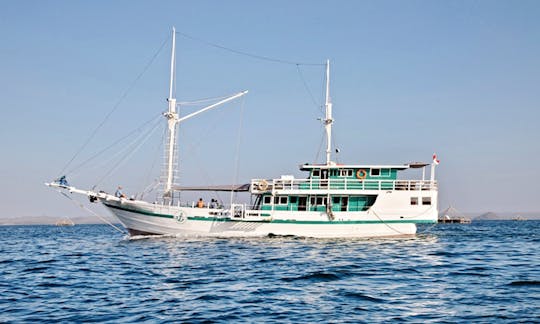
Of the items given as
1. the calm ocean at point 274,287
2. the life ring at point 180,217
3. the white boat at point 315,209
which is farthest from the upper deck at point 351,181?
the calm ocean at point 274,287

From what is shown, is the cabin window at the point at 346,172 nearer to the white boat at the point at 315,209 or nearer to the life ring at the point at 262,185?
the white boat at the point at 315,209

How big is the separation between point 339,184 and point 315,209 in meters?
2.70

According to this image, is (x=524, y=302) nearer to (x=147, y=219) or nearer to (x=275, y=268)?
(x=275, y=268)

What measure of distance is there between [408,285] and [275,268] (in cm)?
609

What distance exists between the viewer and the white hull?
3672 centimetres

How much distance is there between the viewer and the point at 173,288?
16.0 meters

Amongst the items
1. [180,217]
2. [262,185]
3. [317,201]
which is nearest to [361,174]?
[317,201]

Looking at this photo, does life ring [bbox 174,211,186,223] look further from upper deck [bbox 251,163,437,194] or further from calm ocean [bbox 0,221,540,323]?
calm ocean [bbox 0,221,540,323]

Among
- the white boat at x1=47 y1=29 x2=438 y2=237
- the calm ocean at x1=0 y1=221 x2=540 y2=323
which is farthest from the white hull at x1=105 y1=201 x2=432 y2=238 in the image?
the calm ocean at x1=0 y1=221 x2=540 y2=323

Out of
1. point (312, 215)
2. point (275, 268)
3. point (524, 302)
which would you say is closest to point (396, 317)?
point (524, 302)

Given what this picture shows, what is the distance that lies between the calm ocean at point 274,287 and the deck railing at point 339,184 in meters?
10.3

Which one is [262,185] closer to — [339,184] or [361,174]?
[339,184]

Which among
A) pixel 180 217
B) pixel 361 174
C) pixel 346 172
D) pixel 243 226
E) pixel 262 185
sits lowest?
pixel 243 226

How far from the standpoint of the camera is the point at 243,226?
37.1 metres
